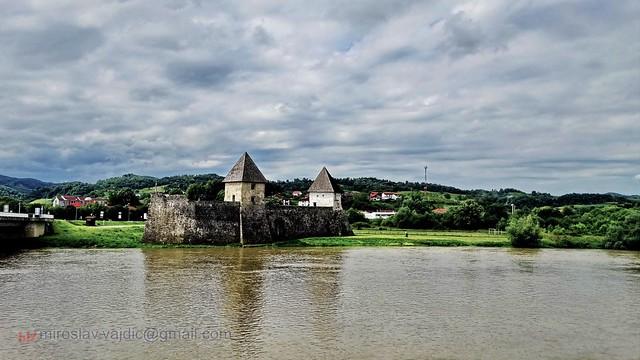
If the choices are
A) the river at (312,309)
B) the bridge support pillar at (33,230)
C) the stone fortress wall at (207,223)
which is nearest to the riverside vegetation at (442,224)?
the bridge support pillar at (33,230)

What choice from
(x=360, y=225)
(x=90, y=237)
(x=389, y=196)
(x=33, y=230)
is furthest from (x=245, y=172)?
(x=389, y=196)

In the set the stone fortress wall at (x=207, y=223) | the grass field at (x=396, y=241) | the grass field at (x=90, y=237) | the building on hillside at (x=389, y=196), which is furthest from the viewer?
the building on hillside at (x=389, y=196)

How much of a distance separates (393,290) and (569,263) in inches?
592

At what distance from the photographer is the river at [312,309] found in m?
12.2

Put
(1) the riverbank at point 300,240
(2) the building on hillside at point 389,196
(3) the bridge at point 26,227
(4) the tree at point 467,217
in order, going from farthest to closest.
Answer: (2) the building on hillside at point 389,196 → (4) the tree at point 467,217 → (1) the riverbank at point 300,240 → (3) the bridge at point 26,227

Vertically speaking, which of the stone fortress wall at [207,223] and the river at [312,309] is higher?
the stone fortress wall at [207,223]

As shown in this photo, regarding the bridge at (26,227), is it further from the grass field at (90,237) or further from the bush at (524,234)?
the bush at (524,234)

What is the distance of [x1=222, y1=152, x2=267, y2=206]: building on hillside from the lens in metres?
40.7

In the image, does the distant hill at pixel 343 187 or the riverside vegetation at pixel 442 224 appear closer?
the riverside vegetation at pixel 442 224

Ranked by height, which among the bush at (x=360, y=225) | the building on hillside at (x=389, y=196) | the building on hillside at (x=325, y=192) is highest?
the building on hillside at (x=389, y=196)

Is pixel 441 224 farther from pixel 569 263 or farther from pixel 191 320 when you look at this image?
pixel 191 320

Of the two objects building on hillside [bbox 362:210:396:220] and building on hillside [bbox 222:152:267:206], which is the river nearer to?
building on hillside [bbox 222:152:267:206]

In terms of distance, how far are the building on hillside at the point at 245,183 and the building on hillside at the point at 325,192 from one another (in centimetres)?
1039

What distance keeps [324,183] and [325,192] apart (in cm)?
89
